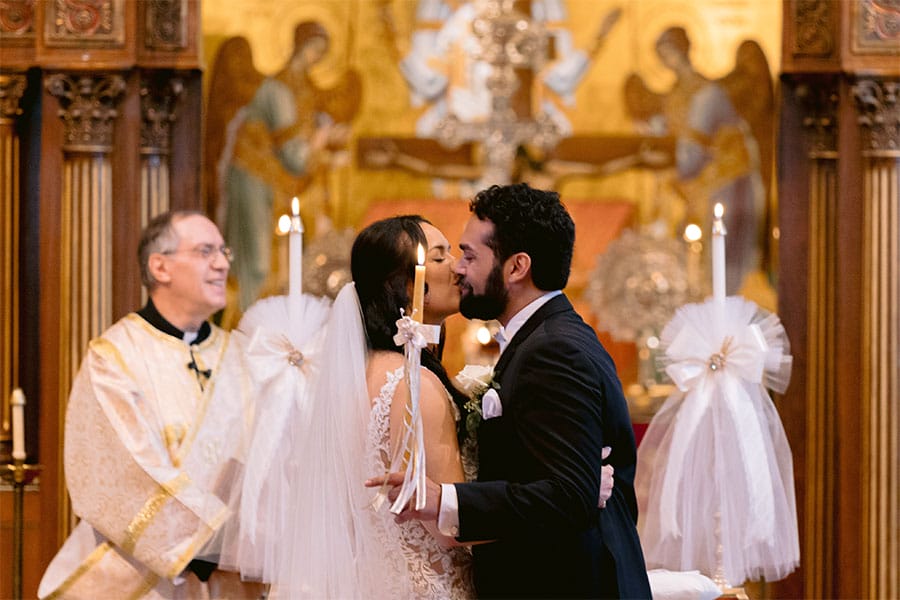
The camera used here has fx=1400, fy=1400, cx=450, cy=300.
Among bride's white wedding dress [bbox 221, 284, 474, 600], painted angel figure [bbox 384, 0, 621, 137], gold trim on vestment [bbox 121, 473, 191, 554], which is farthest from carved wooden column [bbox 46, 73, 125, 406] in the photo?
bride's white wedding dress [bbox 221, 284, 474, 600]

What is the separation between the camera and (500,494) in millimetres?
3338

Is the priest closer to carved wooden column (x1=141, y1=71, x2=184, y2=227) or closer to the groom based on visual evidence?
carved wooden column (x1=141, y1=71, x2=184, y2=227)

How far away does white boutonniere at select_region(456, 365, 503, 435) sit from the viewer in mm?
3449

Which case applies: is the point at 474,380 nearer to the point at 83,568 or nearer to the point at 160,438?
the point at 160,438

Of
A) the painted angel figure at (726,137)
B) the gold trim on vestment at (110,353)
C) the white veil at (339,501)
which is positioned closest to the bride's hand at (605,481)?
the white veil at (339,501)

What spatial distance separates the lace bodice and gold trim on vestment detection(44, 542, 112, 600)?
1.68m

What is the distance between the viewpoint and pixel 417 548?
3.72m

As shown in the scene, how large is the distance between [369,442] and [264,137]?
4200 millimetres

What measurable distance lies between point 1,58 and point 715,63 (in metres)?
3.77

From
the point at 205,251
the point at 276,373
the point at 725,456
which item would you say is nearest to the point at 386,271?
the point at 276,373

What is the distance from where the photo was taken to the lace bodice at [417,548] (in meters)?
3.67

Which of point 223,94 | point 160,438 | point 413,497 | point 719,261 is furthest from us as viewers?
point 223,94

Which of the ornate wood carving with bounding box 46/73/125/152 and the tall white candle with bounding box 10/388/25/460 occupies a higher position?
the ornate wood carving with bounding box 46/73/125/152

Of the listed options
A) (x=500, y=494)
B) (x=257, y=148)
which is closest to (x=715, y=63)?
(x=257, y=148)
